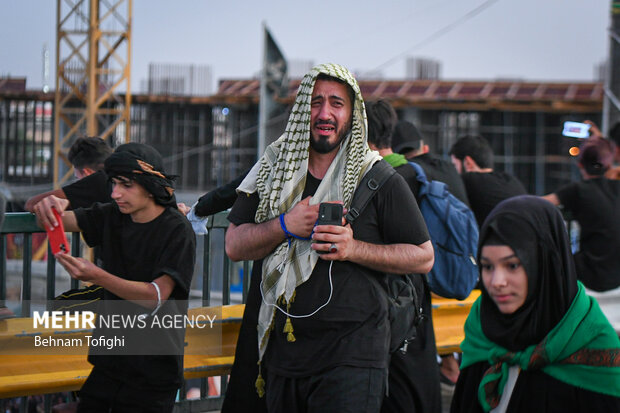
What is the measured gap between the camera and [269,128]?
24.8 metres

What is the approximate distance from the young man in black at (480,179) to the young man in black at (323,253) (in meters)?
2.56

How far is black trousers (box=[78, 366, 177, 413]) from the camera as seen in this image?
339 cm

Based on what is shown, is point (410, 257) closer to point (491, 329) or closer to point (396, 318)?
point (396, 318)

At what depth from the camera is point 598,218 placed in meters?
5.84

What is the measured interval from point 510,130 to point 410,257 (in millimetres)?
24643

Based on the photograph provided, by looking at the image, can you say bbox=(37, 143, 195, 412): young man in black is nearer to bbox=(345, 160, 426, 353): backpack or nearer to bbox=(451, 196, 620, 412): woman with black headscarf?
bbox=(345, 160, 426, 353): backpack

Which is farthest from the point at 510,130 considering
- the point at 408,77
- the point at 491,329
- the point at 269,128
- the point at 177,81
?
the point at 491,329

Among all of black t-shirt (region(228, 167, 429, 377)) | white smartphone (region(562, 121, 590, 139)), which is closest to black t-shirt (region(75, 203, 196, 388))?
black t-shirt (region(228, 167, 429, 377))

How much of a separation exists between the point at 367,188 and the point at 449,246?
136cm

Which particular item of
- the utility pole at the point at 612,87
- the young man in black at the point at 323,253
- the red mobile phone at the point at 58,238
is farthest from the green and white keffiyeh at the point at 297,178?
the utility pole at the point at 612,87

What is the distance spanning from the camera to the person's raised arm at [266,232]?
122 inches

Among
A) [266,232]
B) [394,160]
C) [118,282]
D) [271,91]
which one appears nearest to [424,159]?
[394,160]

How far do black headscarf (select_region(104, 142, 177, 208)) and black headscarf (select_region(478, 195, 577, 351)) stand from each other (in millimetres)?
1595

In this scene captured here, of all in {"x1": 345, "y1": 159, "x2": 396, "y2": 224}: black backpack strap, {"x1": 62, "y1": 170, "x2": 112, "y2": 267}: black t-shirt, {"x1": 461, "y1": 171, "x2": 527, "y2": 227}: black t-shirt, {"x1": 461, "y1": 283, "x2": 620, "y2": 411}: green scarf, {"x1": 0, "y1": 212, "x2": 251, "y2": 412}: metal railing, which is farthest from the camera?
Answer: {"x1": 461, "y1": 171, "x2": 527, "y2": 227}: black t-shirt
